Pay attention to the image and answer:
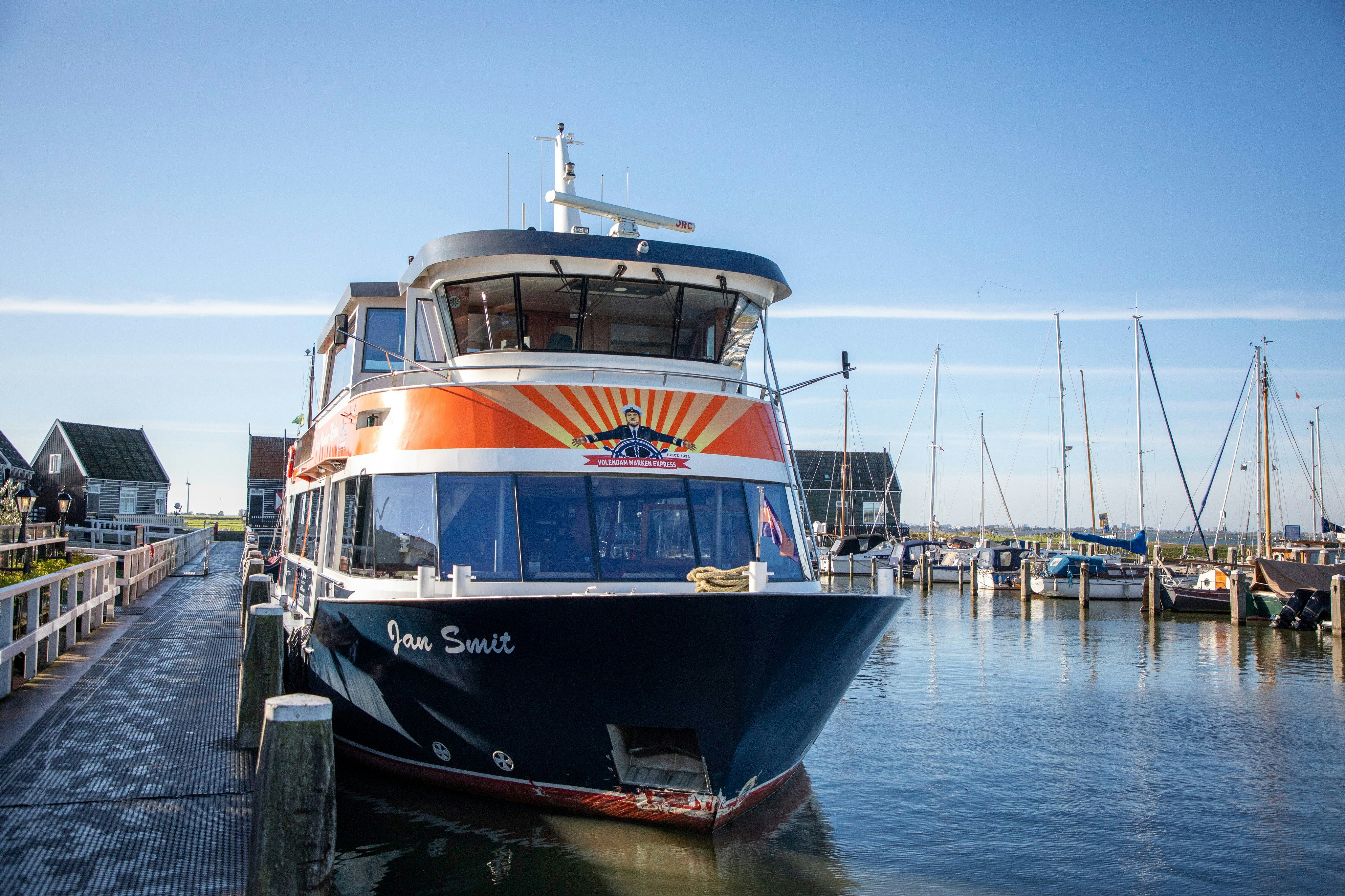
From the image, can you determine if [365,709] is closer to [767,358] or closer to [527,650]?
[527,650]

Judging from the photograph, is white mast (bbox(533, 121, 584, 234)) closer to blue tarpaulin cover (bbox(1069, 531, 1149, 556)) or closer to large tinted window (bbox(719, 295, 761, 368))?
large tinted window (bbox(719, 295, 761, 368))

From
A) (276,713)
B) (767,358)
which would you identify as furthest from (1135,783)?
(276,713)

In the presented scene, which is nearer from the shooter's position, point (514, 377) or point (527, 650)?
point (527, 650)

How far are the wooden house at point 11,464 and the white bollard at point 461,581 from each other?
40.2 meters

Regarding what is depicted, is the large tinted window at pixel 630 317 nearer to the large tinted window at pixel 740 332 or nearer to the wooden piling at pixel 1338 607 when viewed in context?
the large tinted window at pixel 740 332

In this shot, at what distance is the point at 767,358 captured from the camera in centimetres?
924

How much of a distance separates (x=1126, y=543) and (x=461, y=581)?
38.9m

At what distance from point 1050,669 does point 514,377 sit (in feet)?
48.7

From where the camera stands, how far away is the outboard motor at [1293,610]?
27891mm

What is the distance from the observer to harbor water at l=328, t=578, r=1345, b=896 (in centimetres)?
770

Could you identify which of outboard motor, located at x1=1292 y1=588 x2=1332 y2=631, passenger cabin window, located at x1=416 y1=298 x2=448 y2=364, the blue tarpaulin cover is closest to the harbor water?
passenger cabin window, located at x1=416 y1=298 x2=448 y2=364

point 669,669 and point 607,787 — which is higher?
point 669,669

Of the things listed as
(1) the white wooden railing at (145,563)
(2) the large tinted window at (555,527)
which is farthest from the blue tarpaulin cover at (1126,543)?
(2) the large tinted window at (555,527)

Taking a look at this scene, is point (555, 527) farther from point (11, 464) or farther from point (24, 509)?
point (11, 464)
